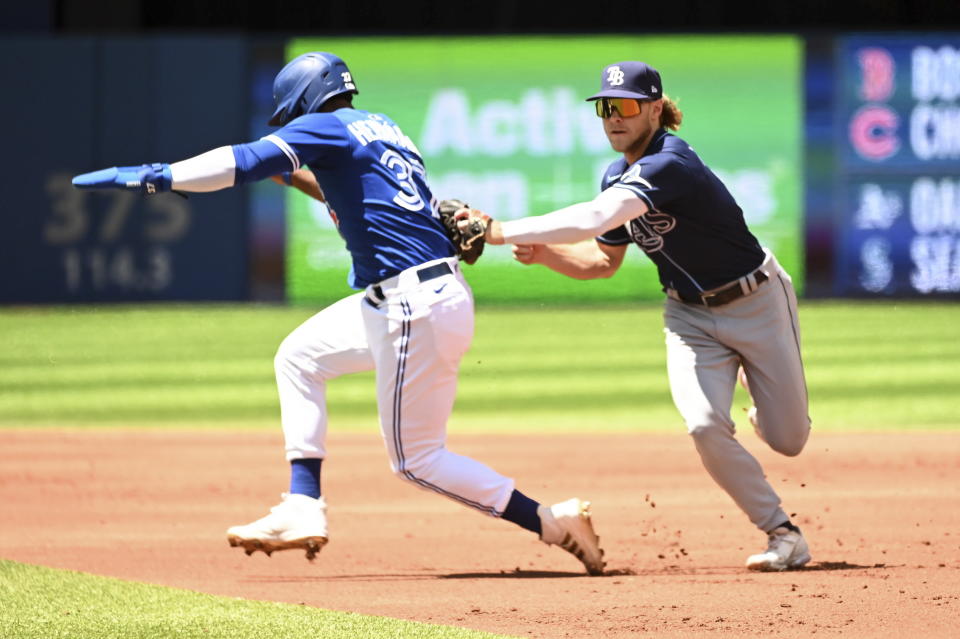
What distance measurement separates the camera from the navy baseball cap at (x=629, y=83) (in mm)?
5527

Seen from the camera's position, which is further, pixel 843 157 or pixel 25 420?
pixel 843 157

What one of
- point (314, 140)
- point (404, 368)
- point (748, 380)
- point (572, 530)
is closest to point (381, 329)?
point (404, 368)

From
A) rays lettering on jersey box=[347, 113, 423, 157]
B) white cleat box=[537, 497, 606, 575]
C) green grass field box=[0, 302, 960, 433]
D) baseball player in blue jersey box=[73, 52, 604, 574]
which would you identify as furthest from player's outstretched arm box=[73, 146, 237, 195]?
green grass field box=[0, 302, 960, 433]

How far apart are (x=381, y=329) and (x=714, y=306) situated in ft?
4.20

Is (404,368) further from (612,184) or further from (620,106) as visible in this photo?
(620,106)

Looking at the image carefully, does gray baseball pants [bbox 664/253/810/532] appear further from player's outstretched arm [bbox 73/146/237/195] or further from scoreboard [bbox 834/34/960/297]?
scoreboard [bbox 834/34/960/297]

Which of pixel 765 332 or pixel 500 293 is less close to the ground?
pixel 765 332

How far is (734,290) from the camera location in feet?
18.8

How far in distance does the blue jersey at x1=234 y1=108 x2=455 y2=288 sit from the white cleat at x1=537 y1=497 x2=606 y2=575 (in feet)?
3.29

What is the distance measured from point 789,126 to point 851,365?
6.50 meters

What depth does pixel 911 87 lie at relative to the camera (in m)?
19.1

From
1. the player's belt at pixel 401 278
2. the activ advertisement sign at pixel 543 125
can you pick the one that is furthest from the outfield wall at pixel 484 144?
the player's belt at pixel 401 278

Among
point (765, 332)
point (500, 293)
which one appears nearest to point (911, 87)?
point (500, 293)

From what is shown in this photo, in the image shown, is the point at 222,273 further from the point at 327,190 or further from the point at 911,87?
the point at 327,190
